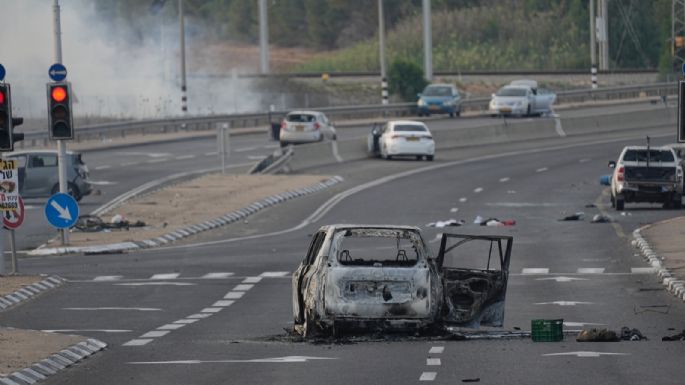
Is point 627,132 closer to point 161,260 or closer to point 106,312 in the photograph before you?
point 161,260

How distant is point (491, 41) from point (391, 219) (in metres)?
86.4

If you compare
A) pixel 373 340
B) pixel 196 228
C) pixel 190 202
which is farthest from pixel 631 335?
pixel 190 202

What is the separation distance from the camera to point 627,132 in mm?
73375

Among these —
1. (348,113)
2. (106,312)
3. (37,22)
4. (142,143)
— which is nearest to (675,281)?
(106,312)

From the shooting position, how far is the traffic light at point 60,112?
106 feet

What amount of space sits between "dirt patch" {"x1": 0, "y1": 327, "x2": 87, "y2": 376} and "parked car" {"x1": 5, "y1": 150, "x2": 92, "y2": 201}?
88.3ft

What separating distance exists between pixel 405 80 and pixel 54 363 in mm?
78177

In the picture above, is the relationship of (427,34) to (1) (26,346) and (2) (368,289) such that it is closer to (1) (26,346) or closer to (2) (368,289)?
(2) (368,289)

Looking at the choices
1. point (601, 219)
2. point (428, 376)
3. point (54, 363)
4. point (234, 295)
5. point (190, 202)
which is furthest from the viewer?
point (190, 202)

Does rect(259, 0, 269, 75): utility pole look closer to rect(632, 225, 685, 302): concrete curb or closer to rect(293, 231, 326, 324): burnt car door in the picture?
rect(632, 225, 685, 302): concrete curb

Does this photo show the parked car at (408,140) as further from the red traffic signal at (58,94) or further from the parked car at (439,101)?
the red traffic signal at (58,94)

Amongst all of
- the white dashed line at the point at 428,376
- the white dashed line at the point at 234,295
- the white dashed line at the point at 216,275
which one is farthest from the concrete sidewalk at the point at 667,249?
the white dashed line at the point at 428,376

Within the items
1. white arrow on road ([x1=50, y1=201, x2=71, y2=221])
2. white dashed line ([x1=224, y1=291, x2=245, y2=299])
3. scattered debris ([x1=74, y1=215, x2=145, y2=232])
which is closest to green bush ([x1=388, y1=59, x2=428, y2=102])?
scattered debris ([x1=74, y1=215, x2=145, y2=232])

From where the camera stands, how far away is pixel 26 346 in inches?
741
